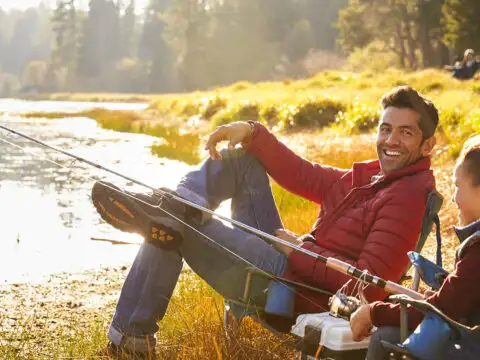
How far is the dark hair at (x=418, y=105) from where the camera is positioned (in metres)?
3.33

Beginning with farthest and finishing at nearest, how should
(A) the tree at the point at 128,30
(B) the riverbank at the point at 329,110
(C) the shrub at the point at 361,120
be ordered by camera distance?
(A) the tree at the point at 128,30
(C) the shrub at the point at 361,120
(B) the riverbank at the point at 329,110

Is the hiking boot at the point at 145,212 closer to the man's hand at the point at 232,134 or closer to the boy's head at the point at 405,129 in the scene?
the man's hand at the point at 232,134

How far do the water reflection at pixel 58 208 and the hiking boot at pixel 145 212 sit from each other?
0.69 metres

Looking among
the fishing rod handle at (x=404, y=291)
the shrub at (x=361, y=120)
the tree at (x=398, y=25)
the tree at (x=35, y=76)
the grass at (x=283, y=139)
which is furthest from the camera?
the tree at (x=35, y=76)

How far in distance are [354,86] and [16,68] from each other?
9323 cm

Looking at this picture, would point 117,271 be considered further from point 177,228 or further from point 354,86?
point 354,86

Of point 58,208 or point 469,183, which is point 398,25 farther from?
point 469,183

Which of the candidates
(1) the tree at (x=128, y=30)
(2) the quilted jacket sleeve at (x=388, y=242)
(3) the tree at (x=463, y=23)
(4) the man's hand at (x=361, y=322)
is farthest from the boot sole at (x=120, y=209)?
(1) the tree at (x=128, y=30)

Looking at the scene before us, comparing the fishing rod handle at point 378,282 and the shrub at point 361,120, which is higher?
the fishing rod handle at point 378,282

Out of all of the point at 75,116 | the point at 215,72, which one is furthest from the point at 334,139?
the point at 215,72

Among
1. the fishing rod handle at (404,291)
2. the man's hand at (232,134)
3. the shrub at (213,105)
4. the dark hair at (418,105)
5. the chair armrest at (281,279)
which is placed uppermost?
the dark hair at (418,105)

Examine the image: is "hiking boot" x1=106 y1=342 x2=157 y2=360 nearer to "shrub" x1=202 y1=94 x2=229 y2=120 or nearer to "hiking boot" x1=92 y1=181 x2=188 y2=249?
"hiking boot" x1=92 y1=181 x2=188 y2=249

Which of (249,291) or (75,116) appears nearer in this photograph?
(249,291)

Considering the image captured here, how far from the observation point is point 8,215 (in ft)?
29.6
